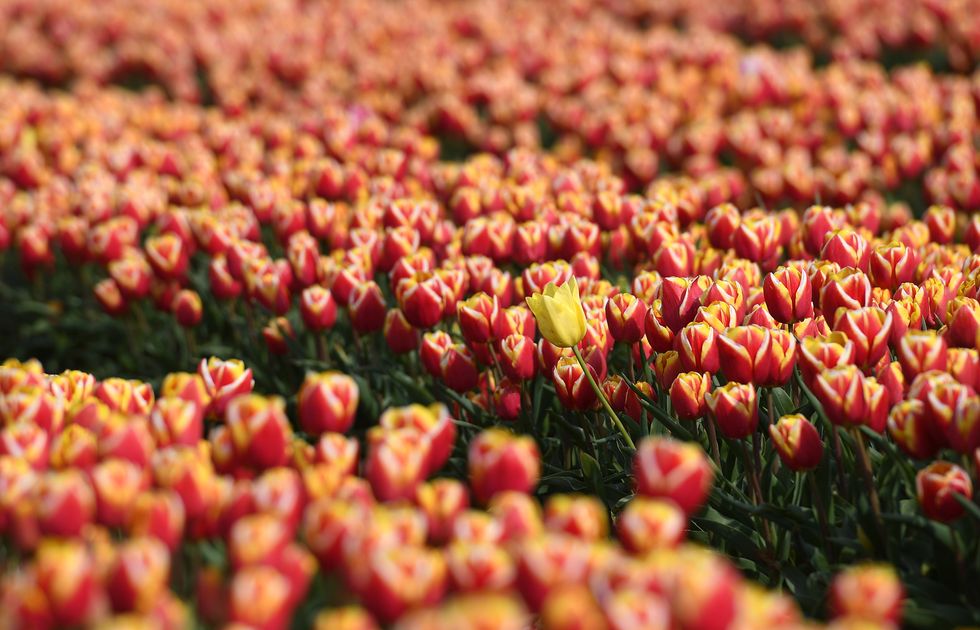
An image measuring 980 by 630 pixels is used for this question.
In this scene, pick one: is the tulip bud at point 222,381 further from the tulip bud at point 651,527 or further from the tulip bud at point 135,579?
the tulip bud at point 651,527

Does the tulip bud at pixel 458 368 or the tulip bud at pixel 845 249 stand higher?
the tulip bud at pixel 845 249

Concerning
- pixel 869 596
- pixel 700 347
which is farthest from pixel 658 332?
pixel 869 596

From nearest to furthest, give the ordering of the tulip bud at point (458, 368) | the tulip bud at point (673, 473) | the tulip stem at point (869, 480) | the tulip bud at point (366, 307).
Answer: the tulip bud at point (673, 473), the tulip stem at point (869, 480), the tulip bud at point (458, 368), the tulip bud at point (366, 307)

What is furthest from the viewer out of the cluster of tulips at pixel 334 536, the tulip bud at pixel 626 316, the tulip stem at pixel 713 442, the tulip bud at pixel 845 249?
the tulip bud at pixel 845 249

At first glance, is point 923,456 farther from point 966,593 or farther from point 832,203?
point 832,203

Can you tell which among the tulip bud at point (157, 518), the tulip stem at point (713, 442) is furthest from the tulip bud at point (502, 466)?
the tulip stem at point (713, 442)

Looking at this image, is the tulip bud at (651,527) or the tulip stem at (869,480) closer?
the tulip bud at (651,527)

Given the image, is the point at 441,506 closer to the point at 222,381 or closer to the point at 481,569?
the point at 481,569

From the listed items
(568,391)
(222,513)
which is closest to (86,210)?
(568,391)
